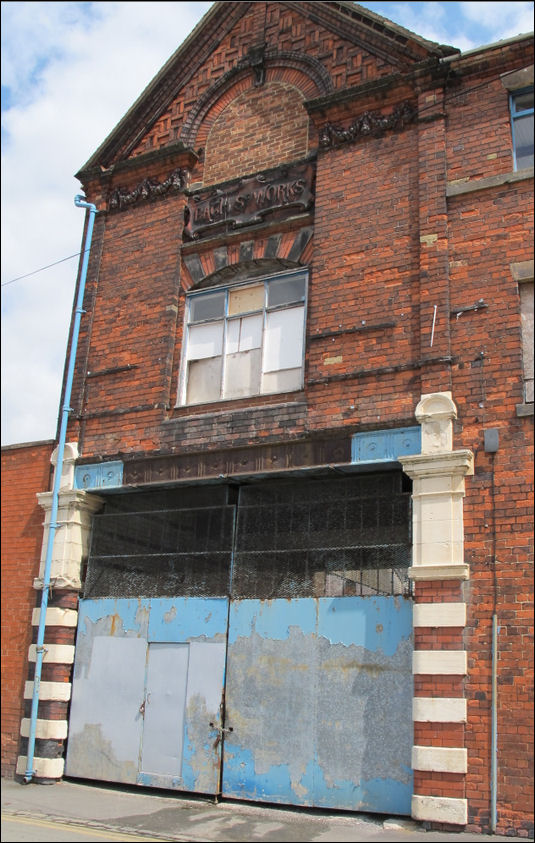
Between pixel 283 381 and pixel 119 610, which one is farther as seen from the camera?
pixel 119 610

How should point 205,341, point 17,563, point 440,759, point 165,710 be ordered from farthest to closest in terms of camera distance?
point 17,563, point 205,341, point 165,710, point 440,759

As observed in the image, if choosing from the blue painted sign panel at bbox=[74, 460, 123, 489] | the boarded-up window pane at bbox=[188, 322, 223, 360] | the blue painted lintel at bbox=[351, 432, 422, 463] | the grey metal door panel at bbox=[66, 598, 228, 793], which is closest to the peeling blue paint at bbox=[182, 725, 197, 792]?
the grey metal door panel at bbox=[66, 598, 228, 793]

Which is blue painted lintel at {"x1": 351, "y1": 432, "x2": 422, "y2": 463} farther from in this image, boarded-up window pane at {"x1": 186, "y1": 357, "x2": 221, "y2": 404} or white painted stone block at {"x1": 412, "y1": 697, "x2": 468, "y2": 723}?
white painted stone block at {"x1": 412, "y1": 697, "x2": 468, "y2": 723}

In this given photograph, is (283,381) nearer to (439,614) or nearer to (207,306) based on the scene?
(207,306)

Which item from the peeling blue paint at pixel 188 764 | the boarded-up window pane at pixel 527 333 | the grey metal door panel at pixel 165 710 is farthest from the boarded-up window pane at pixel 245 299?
the peeling blue paint at pixel 188 764

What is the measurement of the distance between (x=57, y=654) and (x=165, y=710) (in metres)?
1.93

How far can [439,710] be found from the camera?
874 centimetres

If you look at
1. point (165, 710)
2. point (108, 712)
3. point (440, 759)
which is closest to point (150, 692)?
point (165, 710)

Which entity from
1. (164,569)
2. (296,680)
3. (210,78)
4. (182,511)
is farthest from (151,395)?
(210,78)

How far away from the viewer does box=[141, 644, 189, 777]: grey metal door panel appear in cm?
1061

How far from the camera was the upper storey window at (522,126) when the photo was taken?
10.3m

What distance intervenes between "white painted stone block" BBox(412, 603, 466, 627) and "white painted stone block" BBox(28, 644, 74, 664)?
525 cm

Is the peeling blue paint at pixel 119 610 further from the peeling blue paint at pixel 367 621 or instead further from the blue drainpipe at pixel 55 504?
the peeling blue paint at pixel 367 621

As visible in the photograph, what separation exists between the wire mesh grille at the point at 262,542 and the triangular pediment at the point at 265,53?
5.74m
